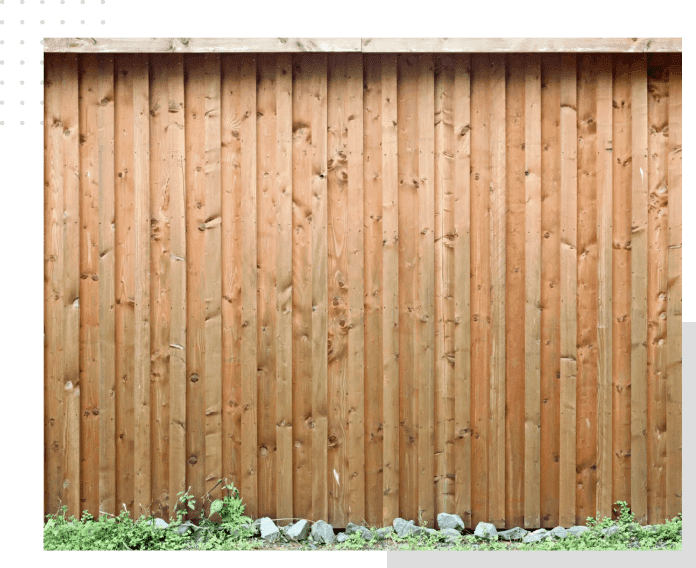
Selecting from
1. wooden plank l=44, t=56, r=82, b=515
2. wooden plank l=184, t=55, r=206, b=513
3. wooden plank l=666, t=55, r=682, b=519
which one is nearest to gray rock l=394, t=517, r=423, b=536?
wooden plank l=184, t=55, r=206, b=513

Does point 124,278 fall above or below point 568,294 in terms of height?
above

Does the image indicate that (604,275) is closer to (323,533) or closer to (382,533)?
(382,533)

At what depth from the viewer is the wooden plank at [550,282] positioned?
153 inches

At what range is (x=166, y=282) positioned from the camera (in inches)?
152

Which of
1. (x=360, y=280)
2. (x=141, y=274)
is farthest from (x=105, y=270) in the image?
(x=360, y=280)

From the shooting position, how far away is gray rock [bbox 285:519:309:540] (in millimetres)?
3779

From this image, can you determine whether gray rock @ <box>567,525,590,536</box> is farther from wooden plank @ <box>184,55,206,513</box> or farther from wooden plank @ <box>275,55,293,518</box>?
wooden plank @ <box>184,55,206,513</box>

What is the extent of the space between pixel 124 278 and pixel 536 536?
319 centimetres

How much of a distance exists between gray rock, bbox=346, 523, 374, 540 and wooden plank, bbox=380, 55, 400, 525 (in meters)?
0.17

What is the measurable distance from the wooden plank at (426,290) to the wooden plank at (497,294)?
1.30 feet

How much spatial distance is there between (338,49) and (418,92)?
1.95 feet

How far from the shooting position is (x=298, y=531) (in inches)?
149

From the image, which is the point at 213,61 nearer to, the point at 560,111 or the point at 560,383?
the point at 560,111

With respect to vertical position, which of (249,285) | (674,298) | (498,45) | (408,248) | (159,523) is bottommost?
(159,523)
